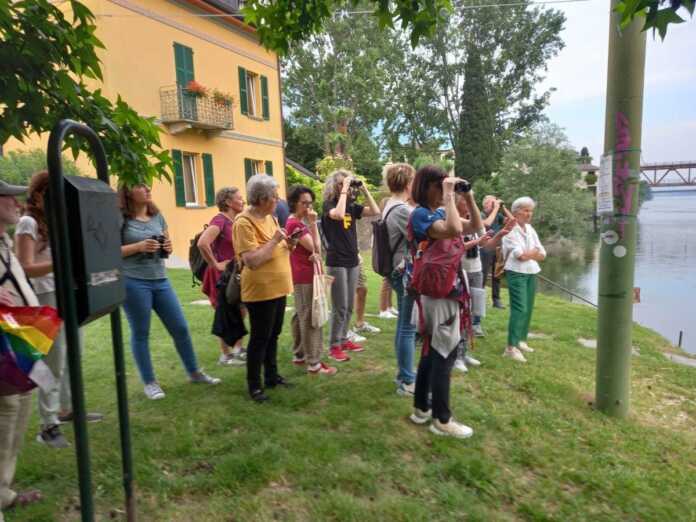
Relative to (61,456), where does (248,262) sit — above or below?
above

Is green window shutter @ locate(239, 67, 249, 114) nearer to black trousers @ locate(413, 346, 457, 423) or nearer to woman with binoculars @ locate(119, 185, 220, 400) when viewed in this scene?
woman with binoculars @ locate(119, 185, 220, 400)

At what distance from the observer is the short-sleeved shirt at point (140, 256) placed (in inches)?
135

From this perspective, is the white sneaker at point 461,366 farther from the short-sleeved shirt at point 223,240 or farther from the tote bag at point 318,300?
the short-sleeved shirt at point 223,240

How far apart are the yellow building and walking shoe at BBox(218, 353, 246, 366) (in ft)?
28.8

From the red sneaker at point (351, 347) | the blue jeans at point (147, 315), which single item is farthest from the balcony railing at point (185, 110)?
the blue jeans at point (147, 315)

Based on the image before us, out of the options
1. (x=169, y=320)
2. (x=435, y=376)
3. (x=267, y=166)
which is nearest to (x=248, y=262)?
(x=169, y=320)

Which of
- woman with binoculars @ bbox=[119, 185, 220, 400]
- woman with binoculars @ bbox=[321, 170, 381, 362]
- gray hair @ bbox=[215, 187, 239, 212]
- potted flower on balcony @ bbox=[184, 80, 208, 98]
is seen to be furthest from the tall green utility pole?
potted flower on balcony @ bbox=[184, 80, 208, 98]

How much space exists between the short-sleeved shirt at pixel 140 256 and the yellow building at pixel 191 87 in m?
9.22

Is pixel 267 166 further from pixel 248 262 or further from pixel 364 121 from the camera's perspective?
pixel 364 121

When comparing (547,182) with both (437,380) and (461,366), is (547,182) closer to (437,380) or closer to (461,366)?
(461,366)

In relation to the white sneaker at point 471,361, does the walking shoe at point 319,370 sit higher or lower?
higher

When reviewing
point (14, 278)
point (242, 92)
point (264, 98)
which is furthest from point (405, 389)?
point (264, 98)

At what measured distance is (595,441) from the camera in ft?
10.3

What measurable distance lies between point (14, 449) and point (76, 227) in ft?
4.99
